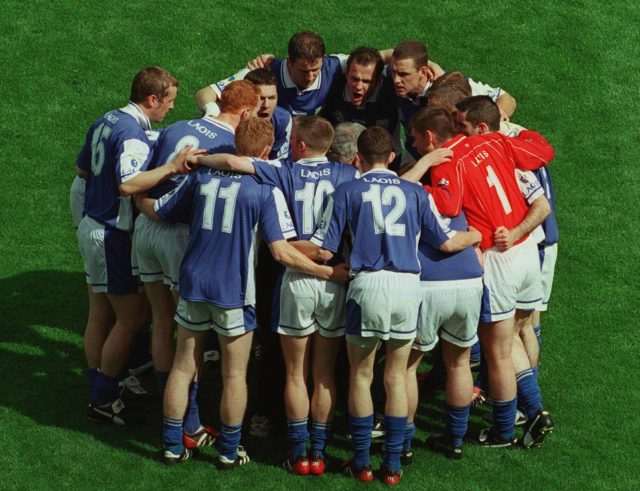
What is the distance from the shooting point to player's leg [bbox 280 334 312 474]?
7.60 meters

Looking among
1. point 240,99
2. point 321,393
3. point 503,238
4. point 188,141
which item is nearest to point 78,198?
point 188,141

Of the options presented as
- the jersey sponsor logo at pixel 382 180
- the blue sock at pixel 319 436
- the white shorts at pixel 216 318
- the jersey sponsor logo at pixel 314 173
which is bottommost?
the blue sock at pixel 319 436

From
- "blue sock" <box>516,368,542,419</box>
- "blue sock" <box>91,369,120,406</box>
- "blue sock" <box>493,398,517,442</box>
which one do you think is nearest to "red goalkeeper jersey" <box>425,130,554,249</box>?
"blue sock" <box>516,368,542,419</box>

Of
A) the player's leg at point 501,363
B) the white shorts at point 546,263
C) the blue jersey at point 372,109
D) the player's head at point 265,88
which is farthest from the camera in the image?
the blue jersey at point 372,109

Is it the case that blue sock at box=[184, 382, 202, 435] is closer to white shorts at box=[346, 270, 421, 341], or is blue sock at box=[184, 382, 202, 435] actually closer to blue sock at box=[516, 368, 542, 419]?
white shorts at box=[346, 270, 421, 341]

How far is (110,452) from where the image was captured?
26.1 ft

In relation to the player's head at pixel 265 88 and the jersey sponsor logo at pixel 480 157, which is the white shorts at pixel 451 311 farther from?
the player's head at pixel 265 88

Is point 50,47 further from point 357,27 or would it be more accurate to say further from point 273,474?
point 273,474

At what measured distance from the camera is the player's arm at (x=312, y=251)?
7.38 meters

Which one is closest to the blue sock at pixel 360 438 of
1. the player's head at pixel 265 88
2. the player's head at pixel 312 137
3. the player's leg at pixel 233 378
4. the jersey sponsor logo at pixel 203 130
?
the player's leg at pixel 233 378

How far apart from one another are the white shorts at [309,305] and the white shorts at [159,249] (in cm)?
79

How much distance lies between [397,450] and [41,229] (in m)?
4.62

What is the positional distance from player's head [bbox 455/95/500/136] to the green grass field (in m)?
2.18

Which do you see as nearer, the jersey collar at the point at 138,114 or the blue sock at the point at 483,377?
the jersey collar at the point at 138,114
